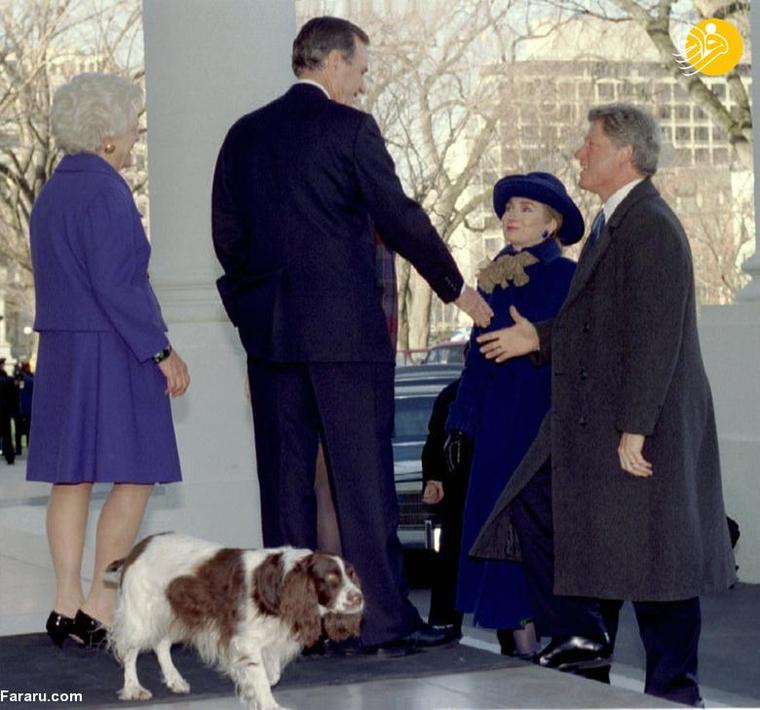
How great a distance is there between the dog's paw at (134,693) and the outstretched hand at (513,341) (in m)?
1.55

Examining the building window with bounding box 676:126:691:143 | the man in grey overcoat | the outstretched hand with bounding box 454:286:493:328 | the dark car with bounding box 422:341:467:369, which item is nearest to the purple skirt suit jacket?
the outstretched hand with bounding box 454:286:493:328

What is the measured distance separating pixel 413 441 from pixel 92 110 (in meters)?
5.19

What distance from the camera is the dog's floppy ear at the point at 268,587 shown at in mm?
5203

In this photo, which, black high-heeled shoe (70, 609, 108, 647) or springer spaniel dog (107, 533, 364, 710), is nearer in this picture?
springer spaniel dog (107, 533, 364, 710)

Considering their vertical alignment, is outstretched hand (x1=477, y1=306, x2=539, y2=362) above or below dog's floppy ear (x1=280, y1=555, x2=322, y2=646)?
above

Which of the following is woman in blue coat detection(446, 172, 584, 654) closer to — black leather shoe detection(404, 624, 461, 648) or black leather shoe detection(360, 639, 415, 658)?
black leather shoe detection(404, 624, 461, 648)

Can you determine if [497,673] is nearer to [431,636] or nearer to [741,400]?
[431,636]

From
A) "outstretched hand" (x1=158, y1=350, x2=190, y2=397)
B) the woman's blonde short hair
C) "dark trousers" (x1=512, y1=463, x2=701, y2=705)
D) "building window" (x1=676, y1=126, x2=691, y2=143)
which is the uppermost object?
"building window" (x1=676, y1=126, x2=691, y2=143)

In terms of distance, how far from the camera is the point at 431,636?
6.50 m

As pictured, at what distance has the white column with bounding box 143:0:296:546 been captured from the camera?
32.6 feet

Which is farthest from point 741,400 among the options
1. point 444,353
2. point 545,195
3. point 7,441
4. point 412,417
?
point 444,353

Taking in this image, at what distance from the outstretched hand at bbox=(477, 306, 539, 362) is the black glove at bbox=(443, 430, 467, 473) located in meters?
0.62

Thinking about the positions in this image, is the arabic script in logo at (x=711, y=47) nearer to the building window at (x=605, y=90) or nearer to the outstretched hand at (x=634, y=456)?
the building window at (x=605, y=90)

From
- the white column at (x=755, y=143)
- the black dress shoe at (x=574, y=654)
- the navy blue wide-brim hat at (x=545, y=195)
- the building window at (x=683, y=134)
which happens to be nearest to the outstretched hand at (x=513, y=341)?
the navy blue wide-brim hat at (x=545, y=195)
